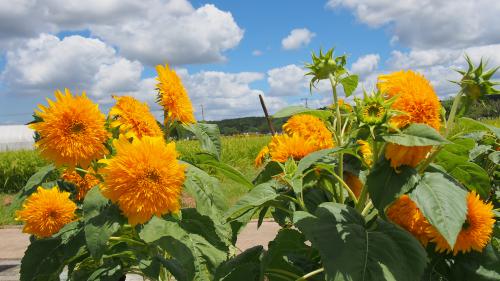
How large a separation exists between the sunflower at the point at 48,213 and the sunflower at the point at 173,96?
416 millimetres

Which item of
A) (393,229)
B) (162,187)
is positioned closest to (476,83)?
(393,229)

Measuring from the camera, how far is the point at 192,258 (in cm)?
122

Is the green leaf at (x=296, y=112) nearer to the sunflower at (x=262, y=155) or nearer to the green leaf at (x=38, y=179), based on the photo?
the sunflower at (x=262, y=155)

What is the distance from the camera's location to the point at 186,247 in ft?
3.98

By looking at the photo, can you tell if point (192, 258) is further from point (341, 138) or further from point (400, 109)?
point (400, 109)

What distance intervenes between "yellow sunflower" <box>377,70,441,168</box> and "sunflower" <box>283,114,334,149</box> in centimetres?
38

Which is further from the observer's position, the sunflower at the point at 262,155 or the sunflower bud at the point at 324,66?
the sunflower at the point at 262,155

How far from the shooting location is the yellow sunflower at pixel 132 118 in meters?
1.29

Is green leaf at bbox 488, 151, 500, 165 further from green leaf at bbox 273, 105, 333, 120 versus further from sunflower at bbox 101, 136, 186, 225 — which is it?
sunflower at bbox 101, 136, 186, 225

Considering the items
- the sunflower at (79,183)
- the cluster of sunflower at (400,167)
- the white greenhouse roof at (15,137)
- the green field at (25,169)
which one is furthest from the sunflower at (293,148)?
the white greenhouse roof at (15,137)

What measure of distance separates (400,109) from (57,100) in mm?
786

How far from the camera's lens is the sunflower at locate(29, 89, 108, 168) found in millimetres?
1201

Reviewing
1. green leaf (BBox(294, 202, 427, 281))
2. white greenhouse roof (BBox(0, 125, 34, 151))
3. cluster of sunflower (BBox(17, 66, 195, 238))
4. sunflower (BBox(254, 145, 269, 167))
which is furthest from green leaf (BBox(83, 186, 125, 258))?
white greenhouse roof (BBox(0, 125, 34, 151))

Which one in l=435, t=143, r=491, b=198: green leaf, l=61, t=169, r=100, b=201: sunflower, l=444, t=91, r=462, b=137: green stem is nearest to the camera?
l=444, t=91, r=462, b=137: green stem
